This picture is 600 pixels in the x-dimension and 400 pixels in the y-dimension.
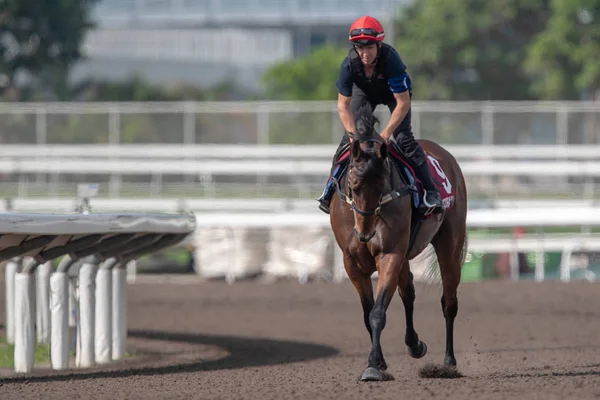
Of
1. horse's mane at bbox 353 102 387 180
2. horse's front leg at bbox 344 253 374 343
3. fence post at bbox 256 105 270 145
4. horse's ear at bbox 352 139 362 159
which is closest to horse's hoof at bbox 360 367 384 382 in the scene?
horse's front leg at bbox 344 253 374 343

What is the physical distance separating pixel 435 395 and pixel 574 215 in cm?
1181

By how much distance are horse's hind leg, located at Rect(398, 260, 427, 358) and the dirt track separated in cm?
15

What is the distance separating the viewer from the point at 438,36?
37.5 meters

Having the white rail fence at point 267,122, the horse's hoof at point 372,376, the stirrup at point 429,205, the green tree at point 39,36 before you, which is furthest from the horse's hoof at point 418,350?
the green tree at point 39,36

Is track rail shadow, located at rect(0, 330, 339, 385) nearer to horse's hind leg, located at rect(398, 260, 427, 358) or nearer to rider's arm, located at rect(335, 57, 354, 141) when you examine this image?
horse's hind leg, located at rect(398, 260, 427, 358)

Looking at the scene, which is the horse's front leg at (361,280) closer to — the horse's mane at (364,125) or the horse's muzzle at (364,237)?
the horse's muzzle at (364,237)

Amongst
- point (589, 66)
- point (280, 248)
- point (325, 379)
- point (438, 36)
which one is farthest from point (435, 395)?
point (438, 36)

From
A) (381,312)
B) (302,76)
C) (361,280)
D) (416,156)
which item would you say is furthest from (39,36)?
(381,312)

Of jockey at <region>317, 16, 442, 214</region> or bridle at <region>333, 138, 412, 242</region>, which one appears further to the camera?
jockey at <region>317, 16, 442, 214</region>

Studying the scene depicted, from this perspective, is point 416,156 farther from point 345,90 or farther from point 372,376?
point 372,376

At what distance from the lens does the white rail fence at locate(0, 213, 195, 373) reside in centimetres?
837

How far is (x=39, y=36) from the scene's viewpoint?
34.8 meters

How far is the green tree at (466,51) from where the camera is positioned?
37500mm

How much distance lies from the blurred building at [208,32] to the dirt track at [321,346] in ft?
144
